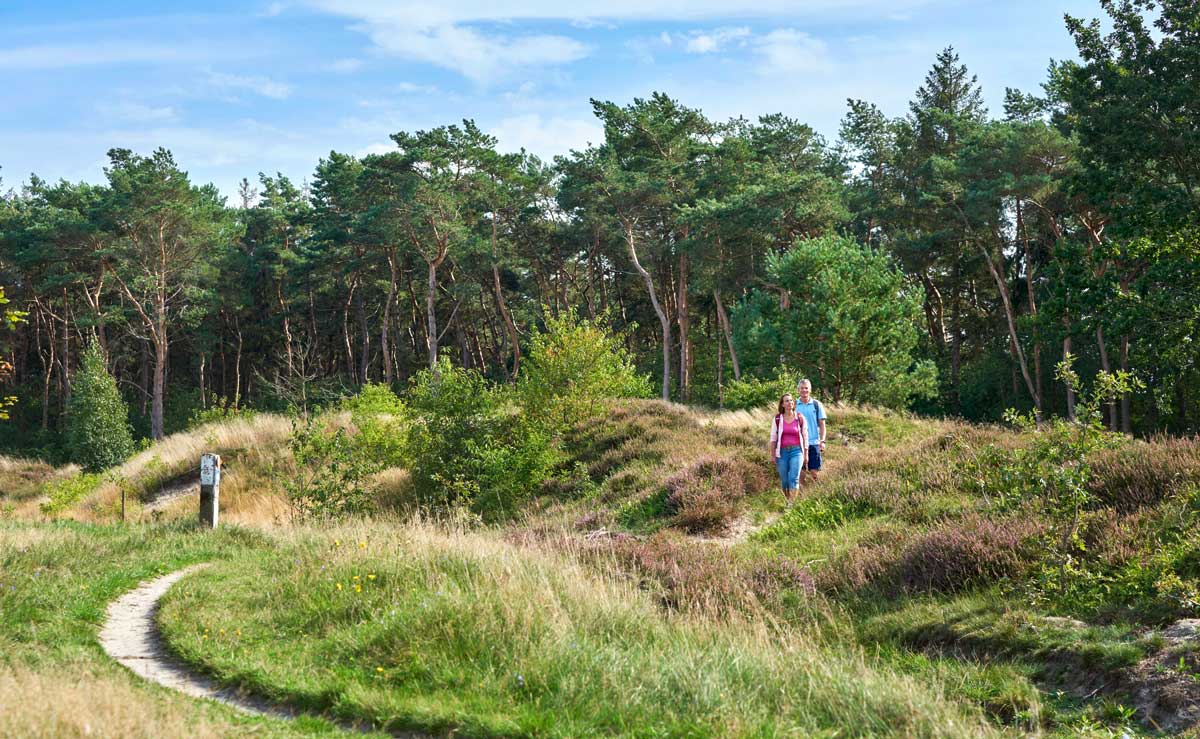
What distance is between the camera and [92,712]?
5.30 m

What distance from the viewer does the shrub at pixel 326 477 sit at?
57.4 feet

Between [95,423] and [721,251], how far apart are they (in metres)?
28.7

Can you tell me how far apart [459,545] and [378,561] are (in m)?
0.99

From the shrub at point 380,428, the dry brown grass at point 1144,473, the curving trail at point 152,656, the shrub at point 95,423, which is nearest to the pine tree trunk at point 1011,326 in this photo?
the shrub at point 380,428

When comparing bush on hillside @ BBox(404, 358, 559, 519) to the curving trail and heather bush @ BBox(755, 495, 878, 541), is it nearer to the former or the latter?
heather bush @ BBox(755, 495, 878, 541)

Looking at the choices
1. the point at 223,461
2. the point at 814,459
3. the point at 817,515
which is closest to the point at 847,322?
the point at 814,459

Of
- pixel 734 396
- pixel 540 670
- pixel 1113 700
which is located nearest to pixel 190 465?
pixel 734 396

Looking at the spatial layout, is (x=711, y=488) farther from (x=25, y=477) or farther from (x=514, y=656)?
(x=25, y=477)

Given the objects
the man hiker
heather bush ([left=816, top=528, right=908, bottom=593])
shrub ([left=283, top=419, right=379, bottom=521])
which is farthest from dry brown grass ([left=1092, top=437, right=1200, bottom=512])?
shrub ([left=283, top=419, right=379, bottom=521])

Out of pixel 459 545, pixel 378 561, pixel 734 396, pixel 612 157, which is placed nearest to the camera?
pixel 378 561

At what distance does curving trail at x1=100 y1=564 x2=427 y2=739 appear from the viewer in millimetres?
6391

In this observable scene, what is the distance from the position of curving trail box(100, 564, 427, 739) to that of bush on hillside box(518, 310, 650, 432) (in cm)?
1336

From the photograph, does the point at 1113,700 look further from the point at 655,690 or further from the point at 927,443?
the point at 927,443

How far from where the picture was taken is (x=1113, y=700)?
6.50 meters
